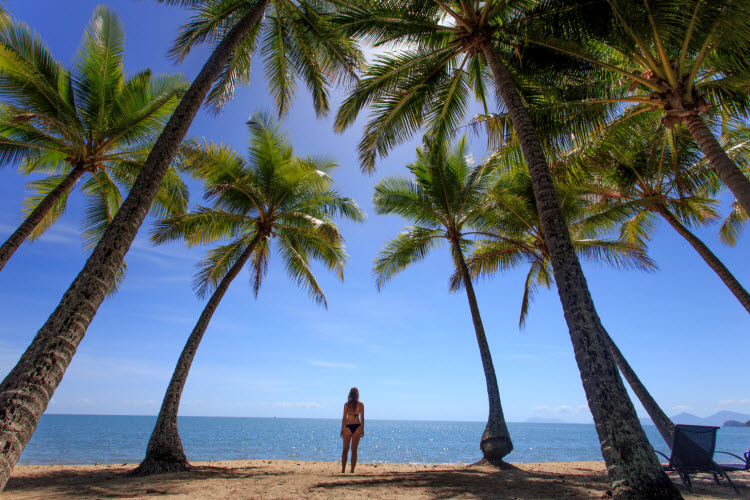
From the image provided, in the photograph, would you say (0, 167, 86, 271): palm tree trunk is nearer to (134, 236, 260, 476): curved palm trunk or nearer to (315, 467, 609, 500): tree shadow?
(134, 236, 260, 476): curved palm trunk

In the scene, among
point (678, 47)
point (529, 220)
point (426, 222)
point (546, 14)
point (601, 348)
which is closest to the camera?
point (601, 348)

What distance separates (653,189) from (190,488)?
12183 mm

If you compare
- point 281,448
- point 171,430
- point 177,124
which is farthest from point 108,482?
point 281,448

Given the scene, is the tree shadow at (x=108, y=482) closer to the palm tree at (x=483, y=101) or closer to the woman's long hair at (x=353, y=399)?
the woman's long hair at (x=353, y=399)

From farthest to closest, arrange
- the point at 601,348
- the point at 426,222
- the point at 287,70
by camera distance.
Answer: the point at 426,222
the point at 287,70
the point at 601,348

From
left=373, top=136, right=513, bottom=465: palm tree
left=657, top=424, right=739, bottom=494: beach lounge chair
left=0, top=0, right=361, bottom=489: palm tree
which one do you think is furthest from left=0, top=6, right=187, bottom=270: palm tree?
left=657, top=424, right=739, bottom=494: beach lounge chair

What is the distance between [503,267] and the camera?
13.6 m

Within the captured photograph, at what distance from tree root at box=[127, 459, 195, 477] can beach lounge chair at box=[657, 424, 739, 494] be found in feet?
29.0

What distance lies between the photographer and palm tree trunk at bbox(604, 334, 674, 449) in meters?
9.20

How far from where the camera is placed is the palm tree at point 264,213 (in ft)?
36.0

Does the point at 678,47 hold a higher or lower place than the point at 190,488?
higher

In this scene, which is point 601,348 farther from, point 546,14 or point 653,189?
point 653,189

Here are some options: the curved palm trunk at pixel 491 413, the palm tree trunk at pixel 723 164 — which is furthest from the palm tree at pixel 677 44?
the curved palm trunk at pixel 491 413

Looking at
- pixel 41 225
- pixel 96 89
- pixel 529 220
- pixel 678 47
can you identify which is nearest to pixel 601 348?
pixel 678 47
